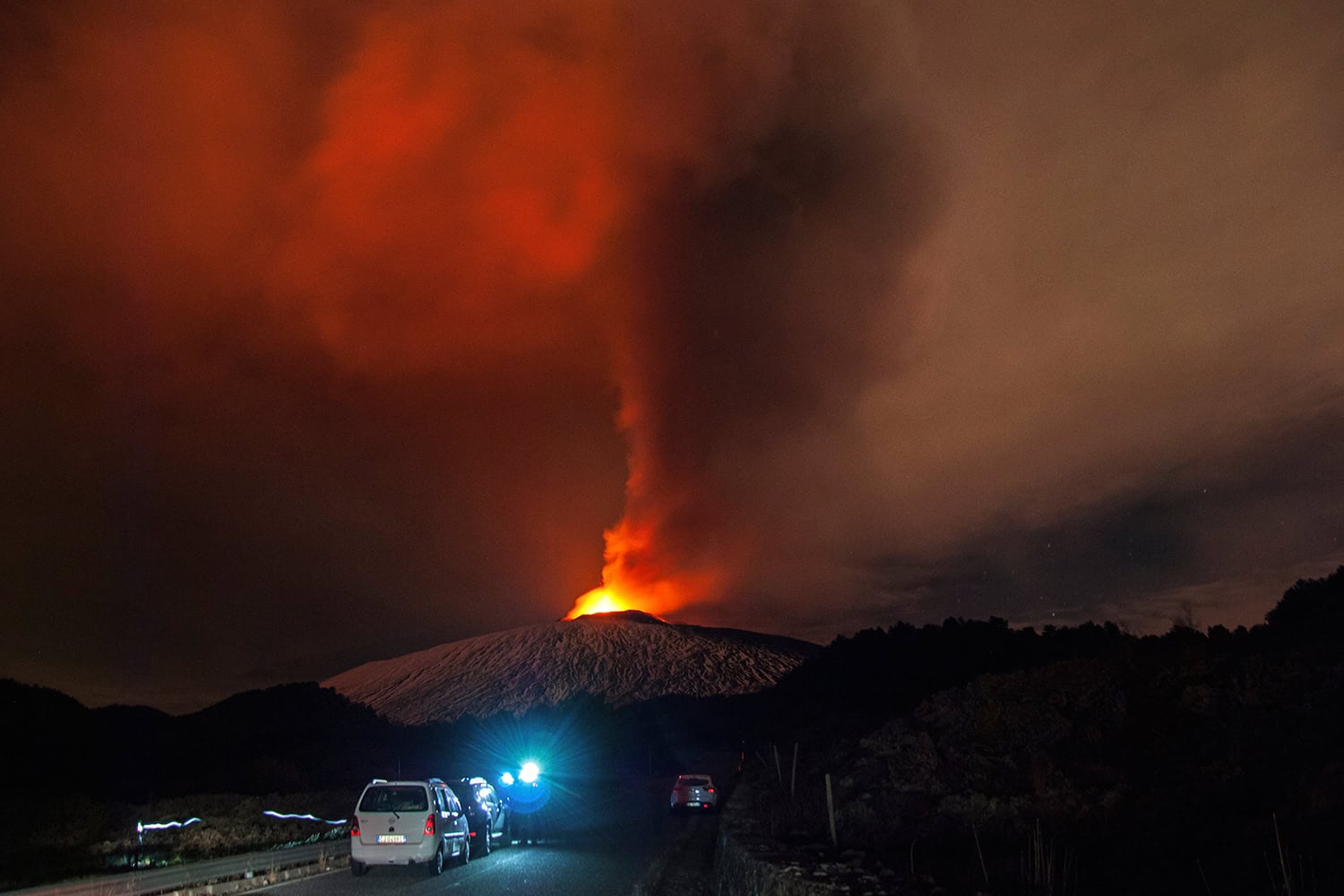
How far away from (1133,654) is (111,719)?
5476cm

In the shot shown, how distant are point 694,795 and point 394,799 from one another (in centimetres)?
1696

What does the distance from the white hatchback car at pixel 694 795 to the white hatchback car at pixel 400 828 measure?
1593 cm

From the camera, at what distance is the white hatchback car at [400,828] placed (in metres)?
18.4

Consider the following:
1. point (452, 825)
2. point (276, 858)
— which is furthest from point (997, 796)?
point (276, 858)

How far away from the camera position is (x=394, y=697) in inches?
7608

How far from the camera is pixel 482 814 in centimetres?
2284

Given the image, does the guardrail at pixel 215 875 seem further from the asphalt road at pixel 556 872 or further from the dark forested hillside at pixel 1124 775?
the dark forested hillside at pixel 1124 775

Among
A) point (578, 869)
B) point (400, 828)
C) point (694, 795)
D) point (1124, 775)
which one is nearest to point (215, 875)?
point (400, 828)

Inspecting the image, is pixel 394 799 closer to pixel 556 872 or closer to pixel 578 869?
pixel 556 872

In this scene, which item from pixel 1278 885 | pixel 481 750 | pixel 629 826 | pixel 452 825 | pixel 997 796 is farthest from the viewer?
pixel 481 750

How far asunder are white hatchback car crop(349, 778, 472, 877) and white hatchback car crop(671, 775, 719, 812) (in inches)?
627

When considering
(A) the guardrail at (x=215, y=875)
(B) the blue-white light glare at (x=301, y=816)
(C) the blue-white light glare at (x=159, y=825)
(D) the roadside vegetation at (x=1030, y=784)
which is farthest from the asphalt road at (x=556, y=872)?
(C) the blue-white light glare at (x=159, y=825)

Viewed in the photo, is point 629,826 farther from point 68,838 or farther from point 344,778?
point 344,778

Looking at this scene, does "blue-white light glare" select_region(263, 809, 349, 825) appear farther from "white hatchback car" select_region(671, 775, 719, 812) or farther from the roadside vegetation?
"white hatchback car" select_region(671, 775, 719, 812)
